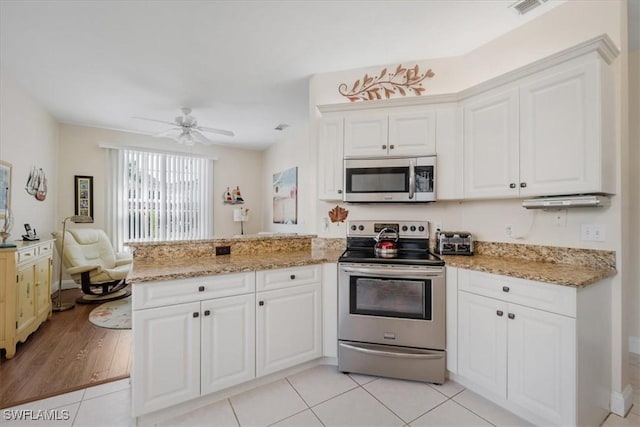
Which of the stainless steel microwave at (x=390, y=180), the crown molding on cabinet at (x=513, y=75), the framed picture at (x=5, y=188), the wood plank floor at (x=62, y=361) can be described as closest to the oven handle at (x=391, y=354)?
→ the stainless steel microwave at (x=390, y=180)

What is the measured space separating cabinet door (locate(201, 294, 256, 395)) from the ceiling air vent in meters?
2.65

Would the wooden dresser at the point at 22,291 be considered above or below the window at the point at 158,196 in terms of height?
below

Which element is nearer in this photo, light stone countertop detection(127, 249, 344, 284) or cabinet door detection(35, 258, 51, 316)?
light stone countertop detection(127, 249, 344, 284)

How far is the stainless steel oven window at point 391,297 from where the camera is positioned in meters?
1.99

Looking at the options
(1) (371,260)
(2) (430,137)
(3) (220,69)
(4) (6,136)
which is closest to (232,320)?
(1) (371,260)

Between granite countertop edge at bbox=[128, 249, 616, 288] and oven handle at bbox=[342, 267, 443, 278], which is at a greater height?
granite countertop edge at bbox=[128, 249, 616, 288]

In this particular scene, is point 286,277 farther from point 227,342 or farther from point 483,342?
point 483,342

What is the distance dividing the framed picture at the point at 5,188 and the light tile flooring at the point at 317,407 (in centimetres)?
196

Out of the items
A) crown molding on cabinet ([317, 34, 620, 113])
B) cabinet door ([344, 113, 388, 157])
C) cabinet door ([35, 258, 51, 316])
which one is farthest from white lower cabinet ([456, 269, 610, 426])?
cabinet door ([35, 258, 51, 316])

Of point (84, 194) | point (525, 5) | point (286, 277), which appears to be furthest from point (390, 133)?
point (84, 194)

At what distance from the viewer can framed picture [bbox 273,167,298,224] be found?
4824mm

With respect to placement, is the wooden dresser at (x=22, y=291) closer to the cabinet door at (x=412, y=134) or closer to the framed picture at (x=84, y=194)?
the framed picture at (x=84, y=194)

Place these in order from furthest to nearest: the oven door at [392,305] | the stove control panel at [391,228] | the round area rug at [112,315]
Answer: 1. the round area rug at [112,315]
2. the stove control panel at [391,228]
3. the oven door at [392,305]

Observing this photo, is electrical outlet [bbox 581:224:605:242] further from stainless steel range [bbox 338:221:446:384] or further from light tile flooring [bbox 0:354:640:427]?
light tile flooring [bbox 0:354:640:427]
